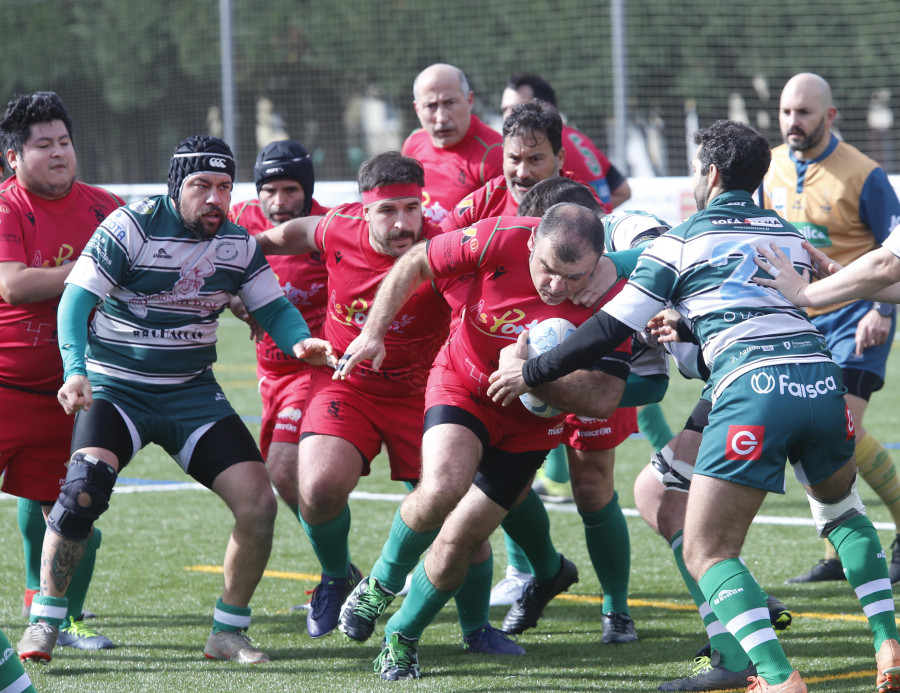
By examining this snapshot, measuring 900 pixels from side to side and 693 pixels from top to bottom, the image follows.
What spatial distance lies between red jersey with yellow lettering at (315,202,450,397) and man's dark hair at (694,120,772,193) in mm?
1556

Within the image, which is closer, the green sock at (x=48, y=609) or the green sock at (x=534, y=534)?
the green sock at (x=48, y=609)

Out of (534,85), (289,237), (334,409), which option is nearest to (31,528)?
(334,409)

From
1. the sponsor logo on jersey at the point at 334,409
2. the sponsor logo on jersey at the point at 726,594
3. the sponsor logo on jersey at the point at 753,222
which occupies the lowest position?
the sponsor logo on jersey at the point at 726,594

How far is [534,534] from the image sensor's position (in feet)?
17.5

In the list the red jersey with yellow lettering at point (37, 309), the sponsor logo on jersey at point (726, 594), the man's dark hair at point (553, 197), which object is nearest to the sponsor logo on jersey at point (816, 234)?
the man's dark hair at point (553, 197)

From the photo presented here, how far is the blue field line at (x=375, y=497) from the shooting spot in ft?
24.4

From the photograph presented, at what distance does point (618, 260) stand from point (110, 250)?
6.85 ft

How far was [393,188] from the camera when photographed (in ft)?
17.1

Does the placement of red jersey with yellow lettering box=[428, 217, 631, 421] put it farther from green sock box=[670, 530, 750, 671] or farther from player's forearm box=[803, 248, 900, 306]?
green sock box=[670, 530, 750, 671]

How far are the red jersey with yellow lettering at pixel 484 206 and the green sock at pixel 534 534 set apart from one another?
1.33m

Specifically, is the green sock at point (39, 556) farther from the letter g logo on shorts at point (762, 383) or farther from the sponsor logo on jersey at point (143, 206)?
the letter g logo on shorts at point (762, 383)

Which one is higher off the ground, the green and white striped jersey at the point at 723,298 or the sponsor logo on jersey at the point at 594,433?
the green and white striped jersey at the point at 723,298

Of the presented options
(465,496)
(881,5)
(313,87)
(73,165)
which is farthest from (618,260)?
(313,87)

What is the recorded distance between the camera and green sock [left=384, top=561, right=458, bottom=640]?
4520 millimetres
